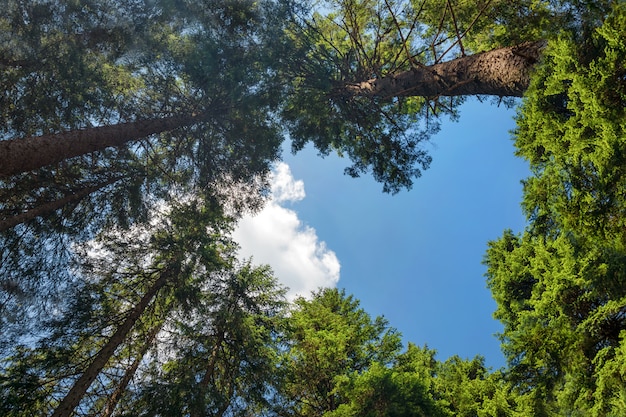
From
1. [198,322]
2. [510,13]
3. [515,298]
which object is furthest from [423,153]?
[198,322]

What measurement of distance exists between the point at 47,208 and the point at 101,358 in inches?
137

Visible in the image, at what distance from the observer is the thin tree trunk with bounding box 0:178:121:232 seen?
22.7ft

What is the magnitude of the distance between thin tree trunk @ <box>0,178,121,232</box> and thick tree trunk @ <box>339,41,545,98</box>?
7.12 meters

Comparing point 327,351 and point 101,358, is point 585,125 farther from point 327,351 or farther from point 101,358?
point 327,351

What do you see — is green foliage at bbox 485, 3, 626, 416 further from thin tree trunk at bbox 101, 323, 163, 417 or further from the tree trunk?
thin tree trunk at bbox 101, 323, 163, 417

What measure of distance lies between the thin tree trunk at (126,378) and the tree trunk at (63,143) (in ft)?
17.2

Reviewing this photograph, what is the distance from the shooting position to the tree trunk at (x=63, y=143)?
569 cm

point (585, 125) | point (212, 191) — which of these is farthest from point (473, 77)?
point (212, 191)

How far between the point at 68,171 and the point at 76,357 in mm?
4413

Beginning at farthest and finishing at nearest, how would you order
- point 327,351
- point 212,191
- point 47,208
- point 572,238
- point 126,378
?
point 327,351 < point 212,191 < point 126,378 < point 47,208 < point 572,238

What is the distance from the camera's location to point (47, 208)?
7789mm

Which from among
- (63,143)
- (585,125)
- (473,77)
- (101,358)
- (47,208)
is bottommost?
(101,358)

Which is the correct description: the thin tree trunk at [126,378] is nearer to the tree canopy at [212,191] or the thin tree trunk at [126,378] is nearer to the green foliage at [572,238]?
the tree canopy at [212,191]

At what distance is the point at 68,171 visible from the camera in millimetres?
8359
